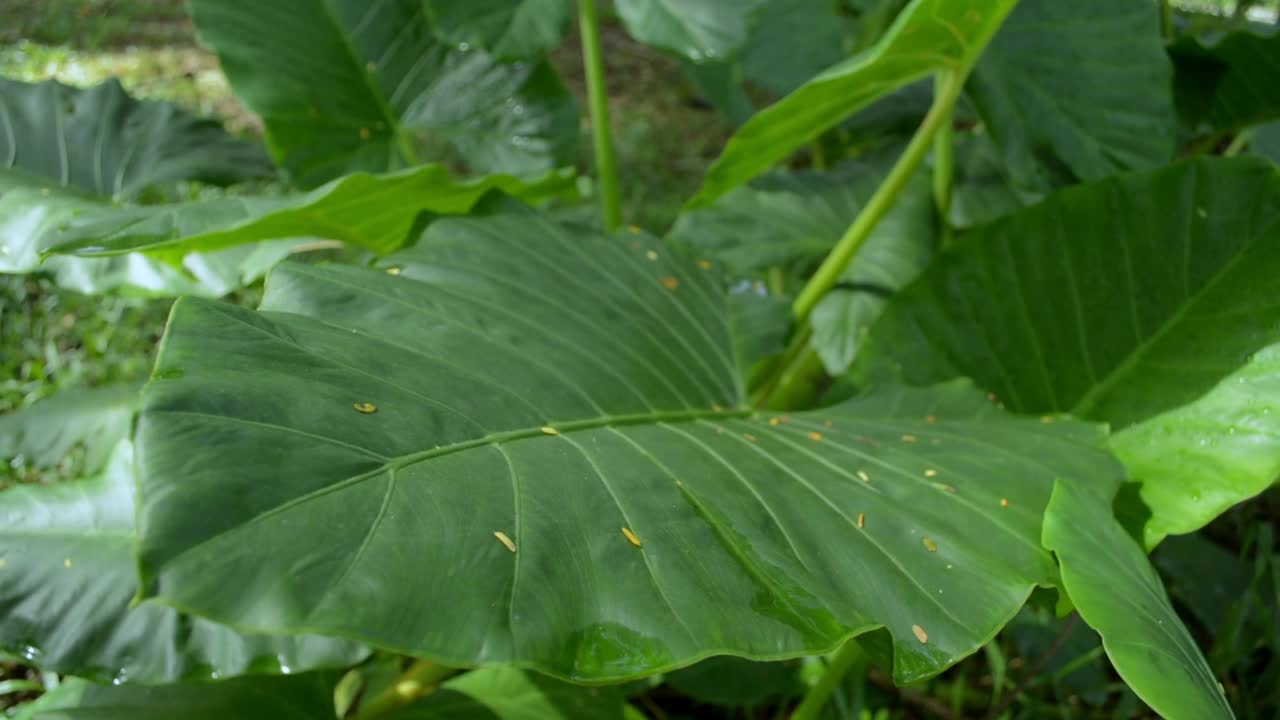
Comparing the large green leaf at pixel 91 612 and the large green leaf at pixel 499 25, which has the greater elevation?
the large green leaf at pixel 499 25

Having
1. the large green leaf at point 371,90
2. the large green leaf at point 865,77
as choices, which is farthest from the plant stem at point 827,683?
the large green leaf at point 371,90

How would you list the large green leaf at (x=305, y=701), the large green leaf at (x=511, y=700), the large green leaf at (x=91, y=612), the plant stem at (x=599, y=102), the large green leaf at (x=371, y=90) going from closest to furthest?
the large green leaf at (x=91, y=612), the large green leaf at (x=305, y=701), the large green leaf at (x=511, y=700), the large green leaf at (x=371, y=90), the plant stem at (x=599, y=102)

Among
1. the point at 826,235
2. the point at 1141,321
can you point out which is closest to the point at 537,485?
the point at 1141,321

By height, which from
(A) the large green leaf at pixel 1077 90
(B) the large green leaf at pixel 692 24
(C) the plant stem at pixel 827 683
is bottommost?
(C) the plant stem at pixel 827 683

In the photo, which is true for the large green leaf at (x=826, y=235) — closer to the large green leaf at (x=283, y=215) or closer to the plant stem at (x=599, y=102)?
the plant stem at (x=599, y=102)

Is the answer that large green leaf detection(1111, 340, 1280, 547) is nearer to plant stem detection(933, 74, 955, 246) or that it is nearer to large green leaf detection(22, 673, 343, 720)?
plant stem detection(933, 74, 955, 246)

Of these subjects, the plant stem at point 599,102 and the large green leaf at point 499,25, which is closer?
the large green leaf at point 499,25

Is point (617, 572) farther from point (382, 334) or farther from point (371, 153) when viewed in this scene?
point (371, 153)

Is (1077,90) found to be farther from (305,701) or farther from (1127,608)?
(305,701)
